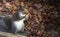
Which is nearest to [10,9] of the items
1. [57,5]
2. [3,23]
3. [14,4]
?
[14,4]

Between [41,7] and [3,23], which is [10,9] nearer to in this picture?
[41,7]

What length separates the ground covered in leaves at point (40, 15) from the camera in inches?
262

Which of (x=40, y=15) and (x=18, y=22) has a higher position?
(x=18, y=22)

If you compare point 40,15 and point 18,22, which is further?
point 40,15

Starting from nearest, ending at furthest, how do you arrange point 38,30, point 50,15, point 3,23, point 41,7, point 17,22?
point 17,22 < point 3,23 < point 38,30 < point 50,15 < point 41,7

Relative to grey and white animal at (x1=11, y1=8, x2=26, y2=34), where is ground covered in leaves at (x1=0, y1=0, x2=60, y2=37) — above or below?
below

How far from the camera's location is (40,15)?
24.8ft

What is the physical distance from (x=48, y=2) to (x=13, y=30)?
3.57 meters

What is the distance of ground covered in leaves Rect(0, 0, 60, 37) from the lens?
6645mm

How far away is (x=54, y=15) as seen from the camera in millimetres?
7617

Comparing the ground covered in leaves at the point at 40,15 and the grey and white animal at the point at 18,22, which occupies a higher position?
the grey and white animal at the point at 18,22

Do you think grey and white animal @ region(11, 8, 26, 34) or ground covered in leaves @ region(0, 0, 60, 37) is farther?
ground covered in leaves @ region(0, 0, 60, 37)

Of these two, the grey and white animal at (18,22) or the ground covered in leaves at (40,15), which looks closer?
the grey and white animal at (18,22)

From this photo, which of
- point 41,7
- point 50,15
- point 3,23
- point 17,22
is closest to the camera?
point 17,22
